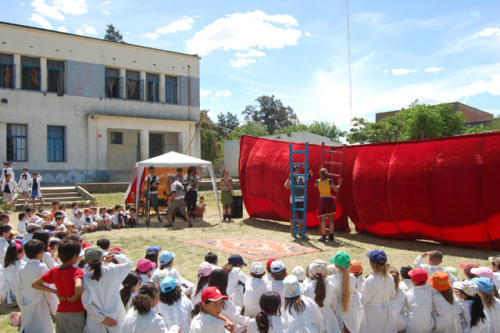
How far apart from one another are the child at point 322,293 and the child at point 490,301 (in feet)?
4.93

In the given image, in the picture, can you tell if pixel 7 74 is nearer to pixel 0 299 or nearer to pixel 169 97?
pixel 169 97

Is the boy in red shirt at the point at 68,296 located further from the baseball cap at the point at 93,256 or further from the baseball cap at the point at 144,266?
the baseball cap at the point at 144,266

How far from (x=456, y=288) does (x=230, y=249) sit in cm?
546

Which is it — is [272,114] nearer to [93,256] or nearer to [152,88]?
→ [152,88]

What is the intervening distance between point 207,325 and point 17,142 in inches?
921

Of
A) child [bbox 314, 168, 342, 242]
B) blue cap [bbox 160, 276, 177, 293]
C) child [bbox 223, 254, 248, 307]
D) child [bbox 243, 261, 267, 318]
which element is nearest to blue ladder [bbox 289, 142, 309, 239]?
child [bbox 314, 168, 342, 242]

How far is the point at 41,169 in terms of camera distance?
23.1 meters

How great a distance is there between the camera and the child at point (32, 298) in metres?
4.35

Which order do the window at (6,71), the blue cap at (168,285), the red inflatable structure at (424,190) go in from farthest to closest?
the window at (6,71) < the red inflatable structure at (424,190) < the blue cap at (168,285)

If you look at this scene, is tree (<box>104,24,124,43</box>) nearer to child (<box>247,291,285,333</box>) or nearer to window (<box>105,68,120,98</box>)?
window (<box>105,68,120,98</box>)

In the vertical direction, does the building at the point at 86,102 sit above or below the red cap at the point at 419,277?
above

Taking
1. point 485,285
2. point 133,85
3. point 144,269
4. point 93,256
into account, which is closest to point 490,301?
point 485,285

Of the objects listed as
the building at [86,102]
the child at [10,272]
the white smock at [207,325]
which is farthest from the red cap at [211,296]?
the building at [86,102]

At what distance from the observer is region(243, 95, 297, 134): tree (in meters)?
71.8
